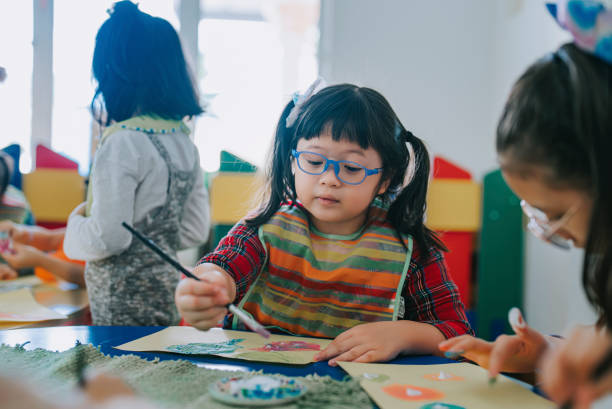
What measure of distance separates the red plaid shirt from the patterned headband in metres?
0.50

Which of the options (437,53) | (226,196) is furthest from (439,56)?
(226,196)

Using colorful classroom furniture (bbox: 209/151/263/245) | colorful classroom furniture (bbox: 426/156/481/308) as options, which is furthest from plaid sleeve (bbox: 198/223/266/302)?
colorful classroom furniture (bbox: 426/156/481/308)

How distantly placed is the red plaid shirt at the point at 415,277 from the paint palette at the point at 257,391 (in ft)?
1.14

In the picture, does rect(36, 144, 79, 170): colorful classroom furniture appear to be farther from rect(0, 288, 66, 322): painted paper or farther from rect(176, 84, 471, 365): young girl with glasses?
rect(176, 84, 471, 365): young girl with glasses

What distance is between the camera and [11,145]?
6.57ft

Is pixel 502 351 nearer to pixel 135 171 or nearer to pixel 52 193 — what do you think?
pixel 135 171

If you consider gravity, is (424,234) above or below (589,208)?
below

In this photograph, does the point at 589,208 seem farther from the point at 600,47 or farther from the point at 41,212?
the point at 41,212

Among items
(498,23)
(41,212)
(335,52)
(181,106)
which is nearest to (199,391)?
(181,106)

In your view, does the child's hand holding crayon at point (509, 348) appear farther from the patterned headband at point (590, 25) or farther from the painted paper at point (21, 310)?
the painted paper at point (21, 310)

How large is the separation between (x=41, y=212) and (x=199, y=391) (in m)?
1.94

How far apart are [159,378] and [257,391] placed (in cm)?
12

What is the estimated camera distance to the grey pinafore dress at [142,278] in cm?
124

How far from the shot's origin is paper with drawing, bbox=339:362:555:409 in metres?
0.51
